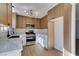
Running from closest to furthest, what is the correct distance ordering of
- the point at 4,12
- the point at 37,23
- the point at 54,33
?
the point at 4,12 < the point at 37,23 < the point at 54,33

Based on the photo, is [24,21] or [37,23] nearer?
[24,21]

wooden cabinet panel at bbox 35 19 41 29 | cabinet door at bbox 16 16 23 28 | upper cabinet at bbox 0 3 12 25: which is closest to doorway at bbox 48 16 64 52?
wooden cabinet panel at bbox 35 19 41 29

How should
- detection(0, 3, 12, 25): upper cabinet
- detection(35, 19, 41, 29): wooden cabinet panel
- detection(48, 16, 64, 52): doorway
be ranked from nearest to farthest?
detection(0, 3, 12, 25): upper cabinet
detection(35, 19, 41, 29): wooden cabinet panel
detection(48, 16, 64, 52): doorway

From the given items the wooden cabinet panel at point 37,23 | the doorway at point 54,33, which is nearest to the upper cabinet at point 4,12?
the wooden cabinet panel at point 37,23

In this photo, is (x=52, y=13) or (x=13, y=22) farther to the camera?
(x=52, y=13)

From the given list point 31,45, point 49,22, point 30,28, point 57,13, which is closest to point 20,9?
point 30,28

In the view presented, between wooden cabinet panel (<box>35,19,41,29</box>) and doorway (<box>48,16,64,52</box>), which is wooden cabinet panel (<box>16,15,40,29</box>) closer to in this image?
wooden cabinet panel (<box>35,19,41,29</box>)

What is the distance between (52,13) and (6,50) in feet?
5.60

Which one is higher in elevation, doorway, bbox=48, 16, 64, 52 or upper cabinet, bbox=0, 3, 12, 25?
upper cabinet, bbox=0, 3, 12, 25

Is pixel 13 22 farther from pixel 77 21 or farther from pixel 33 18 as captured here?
pixel 77 21

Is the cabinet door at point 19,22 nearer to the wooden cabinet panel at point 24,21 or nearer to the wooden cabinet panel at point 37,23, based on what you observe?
the wooden cabinet panel at point 24,21

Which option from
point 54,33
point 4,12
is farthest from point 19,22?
point 54,33

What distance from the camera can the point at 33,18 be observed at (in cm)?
183

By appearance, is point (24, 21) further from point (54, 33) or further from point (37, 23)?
point (54, 33)
